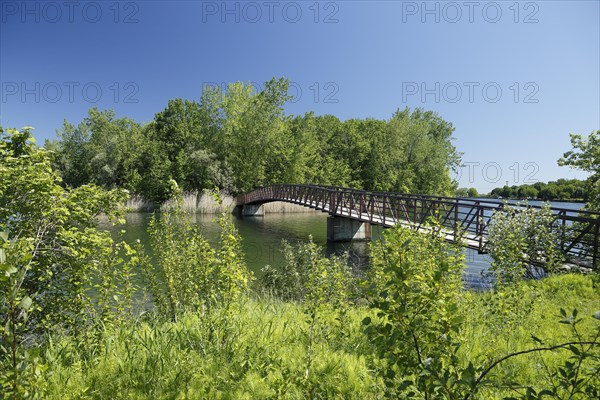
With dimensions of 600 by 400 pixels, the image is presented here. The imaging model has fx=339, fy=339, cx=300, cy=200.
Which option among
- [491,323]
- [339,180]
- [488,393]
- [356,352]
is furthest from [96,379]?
[339,180]

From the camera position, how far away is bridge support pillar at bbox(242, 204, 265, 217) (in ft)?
121

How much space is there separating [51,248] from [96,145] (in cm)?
4804

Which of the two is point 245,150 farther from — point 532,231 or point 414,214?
point 532,231

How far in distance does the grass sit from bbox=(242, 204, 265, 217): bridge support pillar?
32.3 metres

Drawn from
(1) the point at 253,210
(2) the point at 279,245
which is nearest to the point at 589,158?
(2) the point at 279,245

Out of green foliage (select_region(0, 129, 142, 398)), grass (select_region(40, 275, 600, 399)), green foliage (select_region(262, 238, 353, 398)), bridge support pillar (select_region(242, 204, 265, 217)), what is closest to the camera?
grass (select_region(40, 275, 600, 399))

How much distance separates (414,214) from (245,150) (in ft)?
109

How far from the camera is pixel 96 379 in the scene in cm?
316

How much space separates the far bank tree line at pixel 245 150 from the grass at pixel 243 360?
3636cm

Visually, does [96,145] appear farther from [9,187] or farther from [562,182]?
[562,182]

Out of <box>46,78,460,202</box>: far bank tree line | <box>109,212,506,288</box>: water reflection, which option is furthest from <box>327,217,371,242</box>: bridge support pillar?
<box>46,78,460,202</box>: far bank tree line

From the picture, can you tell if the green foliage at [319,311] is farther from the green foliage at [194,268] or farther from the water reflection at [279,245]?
the water reflection at [279,245]

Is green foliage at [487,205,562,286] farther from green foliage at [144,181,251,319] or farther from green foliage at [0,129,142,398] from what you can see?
green foliage at [0,129,142,398]

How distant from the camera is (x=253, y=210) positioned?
37.2 metres
